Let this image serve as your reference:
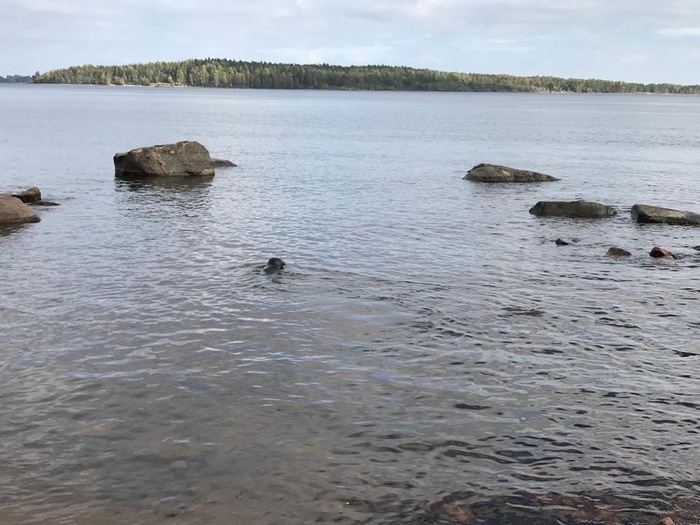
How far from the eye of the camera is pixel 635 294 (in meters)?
17.6

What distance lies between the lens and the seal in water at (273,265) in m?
19.2

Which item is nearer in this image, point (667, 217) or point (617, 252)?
point (617, 252)

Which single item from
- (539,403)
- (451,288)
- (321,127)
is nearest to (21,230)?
(451,288)

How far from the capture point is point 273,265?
19.4 meters

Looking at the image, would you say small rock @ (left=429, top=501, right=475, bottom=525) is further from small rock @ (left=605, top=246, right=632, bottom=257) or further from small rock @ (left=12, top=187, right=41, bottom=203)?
small rock @ (left=12, top=187, right=41, bottom=203)

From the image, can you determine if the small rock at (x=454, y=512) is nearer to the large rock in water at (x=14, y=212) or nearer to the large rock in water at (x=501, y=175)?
the large rock in water at (x=14, y=212)

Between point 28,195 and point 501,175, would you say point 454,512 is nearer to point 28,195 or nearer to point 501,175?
point 28,195

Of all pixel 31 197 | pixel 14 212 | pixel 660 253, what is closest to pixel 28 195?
pixel 31 197

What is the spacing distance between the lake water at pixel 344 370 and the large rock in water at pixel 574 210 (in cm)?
96

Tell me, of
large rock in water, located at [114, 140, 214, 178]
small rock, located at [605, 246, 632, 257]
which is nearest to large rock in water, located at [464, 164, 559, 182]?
large rock in water, located at [114, 140, 214, 178]

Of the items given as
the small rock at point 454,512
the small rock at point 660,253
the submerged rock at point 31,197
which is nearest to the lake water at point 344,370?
the small rock at point 454,512

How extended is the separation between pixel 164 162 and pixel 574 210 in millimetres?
21688

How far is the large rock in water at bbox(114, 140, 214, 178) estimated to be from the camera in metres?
38.1

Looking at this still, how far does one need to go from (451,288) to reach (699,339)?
5862 mm
